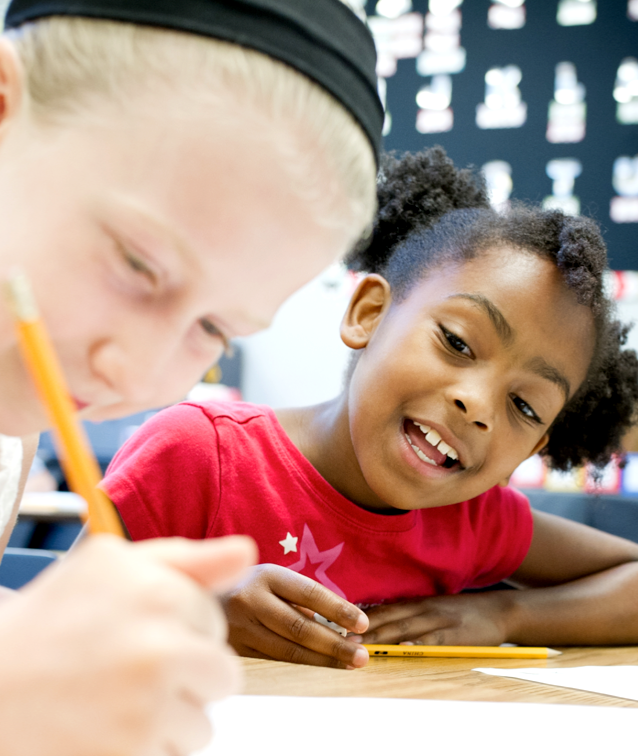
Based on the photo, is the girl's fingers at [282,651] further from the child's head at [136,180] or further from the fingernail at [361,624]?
the child's head at [136,180]

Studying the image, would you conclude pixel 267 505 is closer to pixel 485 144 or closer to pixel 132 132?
pixel 132 132

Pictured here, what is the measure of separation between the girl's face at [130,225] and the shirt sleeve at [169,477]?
0.42m

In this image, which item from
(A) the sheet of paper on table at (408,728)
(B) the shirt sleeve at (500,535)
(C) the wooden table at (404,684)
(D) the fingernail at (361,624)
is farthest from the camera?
(B) the shirt sleeve at (500,535)

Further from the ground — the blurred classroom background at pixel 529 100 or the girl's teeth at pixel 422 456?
the blurred classroom background at pixel 529 100

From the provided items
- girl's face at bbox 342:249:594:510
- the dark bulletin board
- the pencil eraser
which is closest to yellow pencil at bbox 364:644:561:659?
the pencil eraser

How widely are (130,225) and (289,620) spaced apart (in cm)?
39

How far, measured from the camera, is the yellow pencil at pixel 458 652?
645mm

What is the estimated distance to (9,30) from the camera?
0.33m

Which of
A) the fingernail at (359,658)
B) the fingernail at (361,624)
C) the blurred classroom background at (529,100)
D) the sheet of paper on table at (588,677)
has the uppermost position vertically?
the blurred classroom background at (529,100)

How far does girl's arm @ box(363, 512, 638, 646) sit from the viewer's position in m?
0.77

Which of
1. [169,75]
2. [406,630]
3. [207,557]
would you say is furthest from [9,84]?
[406,630]

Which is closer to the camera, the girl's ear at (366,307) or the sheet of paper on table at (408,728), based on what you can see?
the sheet of paper on table at (408,728)

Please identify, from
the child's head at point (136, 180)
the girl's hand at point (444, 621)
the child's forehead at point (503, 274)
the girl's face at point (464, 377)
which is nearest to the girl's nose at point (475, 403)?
the girl's face at point (464, 377)

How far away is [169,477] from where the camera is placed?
29.9 inches
